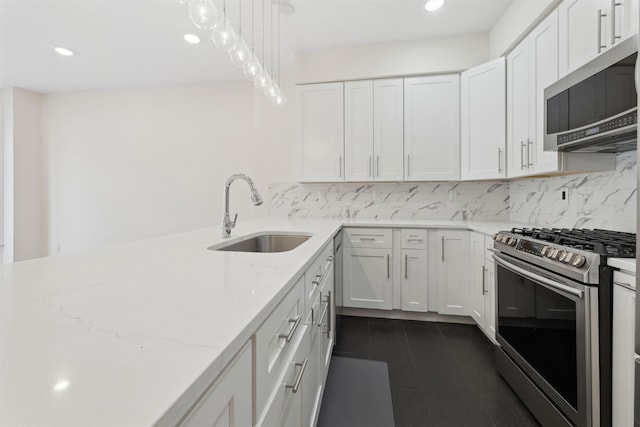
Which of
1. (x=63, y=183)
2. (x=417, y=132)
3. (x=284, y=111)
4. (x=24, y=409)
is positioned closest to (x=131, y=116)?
(x=63, y=183)

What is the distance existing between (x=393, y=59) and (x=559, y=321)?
2717 millimetres

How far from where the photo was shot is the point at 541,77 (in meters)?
2.08

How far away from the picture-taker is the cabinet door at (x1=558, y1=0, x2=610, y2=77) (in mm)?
1550

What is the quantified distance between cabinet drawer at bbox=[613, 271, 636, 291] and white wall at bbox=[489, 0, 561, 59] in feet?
6.18

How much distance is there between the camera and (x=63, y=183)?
451 centimetres

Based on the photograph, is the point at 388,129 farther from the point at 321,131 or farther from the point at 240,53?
the point at 240,53

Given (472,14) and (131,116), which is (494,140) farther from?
(131,116)

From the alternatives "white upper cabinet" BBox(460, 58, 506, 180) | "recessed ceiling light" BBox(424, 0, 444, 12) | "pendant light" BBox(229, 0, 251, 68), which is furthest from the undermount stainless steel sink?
"recessed ceiling light" BBox(424, 0, 444, 12)

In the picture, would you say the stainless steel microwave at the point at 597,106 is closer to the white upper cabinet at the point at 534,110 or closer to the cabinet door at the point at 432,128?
the white upper cabinet at the point at 534,110

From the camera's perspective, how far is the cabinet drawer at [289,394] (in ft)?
2.39

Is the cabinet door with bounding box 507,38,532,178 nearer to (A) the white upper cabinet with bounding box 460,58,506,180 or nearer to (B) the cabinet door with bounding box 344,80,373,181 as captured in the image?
(A) the white upper cabinet with bounding box 460,58,506,180

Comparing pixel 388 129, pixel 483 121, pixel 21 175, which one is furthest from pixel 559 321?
pixel 21 175

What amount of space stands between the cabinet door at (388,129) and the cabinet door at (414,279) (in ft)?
2.71

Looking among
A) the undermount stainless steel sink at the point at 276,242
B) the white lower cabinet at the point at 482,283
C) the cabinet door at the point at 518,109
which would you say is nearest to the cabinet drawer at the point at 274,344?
the undermount stainless steel sink at the point at 276,242
